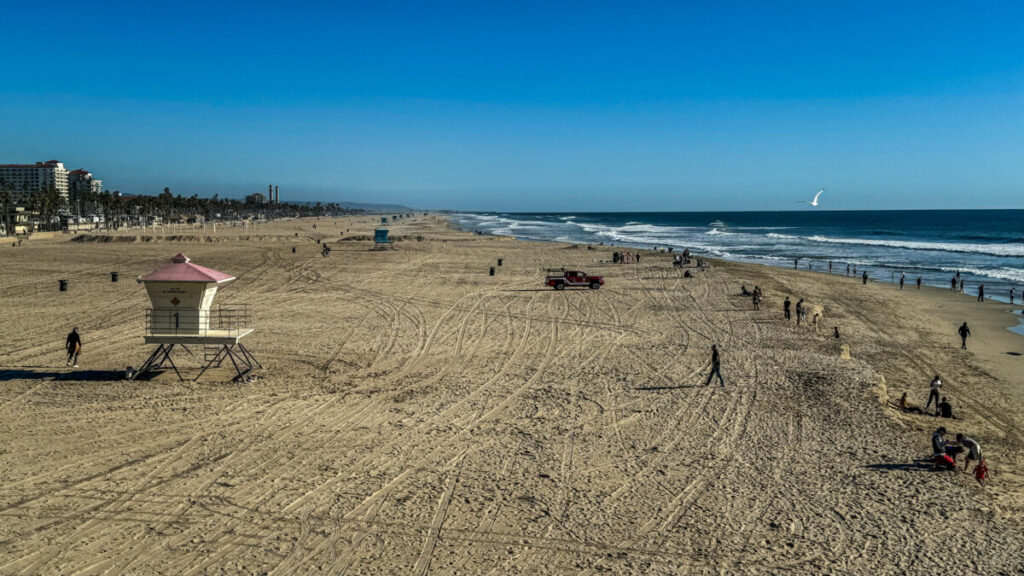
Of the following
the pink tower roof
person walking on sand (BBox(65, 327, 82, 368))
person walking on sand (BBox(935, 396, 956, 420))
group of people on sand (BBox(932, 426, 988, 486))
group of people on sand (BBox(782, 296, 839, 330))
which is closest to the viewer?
group of people on sand (BBox(932, 426, 988, 486))

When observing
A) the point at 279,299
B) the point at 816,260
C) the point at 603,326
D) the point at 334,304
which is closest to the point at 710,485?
the point at 603,326

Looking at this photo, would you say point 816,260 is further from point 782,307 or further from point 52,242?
point 52,242

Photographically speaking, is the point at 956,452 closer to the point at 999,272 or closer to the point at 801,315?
the point at 801,315

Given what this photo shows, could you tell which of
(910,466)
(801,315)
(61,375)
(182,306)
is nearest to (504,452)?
(910,466)

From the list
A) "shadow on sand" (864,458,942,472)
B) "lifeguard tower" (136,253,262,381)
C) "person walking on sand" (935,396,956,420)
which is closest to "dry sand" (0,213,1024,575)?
"shadow on sand" (864,458,942,472)

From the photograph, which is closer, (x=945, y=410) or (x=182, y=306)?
(x=945, y=410)

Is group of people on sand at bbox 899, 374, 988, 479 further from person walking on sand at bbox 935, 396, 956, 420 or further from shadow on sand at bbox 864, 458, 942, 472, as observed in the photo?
person walking on sand at bbox 935, 396, 956, 420

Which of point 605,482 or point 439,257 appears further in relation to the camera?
point 439,257

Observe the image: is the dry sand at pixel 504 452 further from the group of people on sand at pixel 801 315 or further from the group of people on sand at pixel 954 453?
the group of people on sand at pixel 801 315

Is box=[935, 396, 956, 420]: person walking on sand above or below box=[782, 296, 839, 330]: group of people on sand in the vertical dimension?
below
